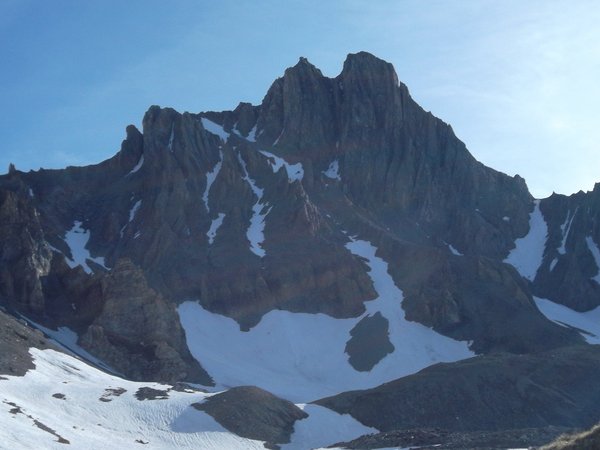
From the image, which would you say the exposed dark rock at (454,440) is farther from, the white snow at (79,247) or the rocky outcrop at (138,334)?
the white snow at (79,247)

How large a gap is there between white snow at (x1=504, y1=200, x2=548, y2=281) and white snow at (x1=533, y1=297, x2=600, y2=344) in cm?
915

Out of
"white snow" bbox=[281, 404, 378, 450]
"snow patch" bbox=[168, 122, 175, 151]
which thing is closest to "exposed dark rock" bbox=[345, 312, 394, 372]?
"white snow" bbox=[281, 404, 378, 450]

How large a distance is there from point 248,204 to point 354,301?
2579 cm

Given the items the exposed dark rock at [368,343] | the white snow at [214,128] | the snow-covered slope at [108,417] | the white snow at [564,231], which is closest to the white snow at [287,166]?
the white snow at [214,128]

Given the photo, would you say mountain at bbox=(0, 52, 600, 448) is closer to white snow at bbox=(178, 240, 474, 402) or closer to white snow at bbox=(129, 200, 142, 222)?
white snow at bbox=(178, 240, 474, 402)

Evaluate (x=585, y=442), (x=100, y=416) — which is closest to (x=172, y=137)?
(x=100, y=416)

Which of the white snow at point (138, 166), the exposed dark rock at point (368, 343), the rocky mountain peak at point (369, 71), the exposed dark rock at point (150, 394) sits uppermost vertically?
the rocky mountain peak at point (369, 71)

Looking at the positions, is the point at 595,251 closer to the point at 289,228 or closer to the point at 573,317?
the point at 573,317

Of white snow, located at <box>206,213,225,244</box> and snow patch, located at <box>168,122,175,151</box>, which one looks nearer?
white snow, located at <box>206,213,225,244</box>

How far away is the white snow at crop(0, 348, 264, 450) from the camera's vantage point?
5703cm

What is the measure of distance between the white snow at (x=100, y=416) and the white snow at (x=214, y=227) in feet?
188

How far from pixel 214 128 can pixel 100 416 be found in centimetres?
9446

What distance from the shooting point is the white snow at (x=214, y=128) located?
5937 inches

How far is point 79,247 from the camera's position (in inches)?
5069
